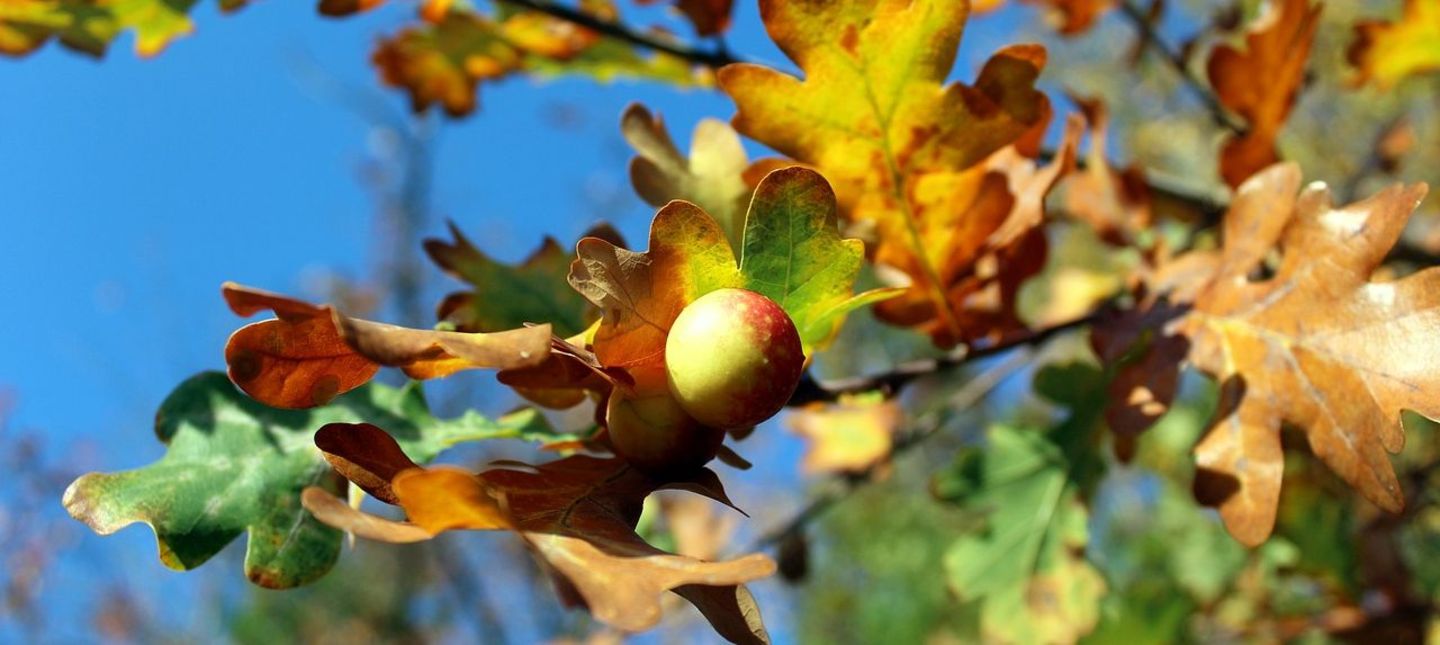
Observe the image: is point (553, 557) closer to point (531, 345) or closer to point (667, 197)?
point (531, 345)

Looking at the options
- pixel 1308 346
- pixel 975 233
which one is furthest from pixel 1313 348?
pixel 975 233

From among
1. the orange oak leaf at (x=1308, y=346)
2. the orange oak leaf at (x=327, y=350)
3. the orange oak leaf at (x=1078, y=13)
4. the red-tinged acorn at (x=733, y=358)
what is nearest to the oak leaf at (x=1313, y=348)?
the orange oak leaf at (x=1308, y=346)

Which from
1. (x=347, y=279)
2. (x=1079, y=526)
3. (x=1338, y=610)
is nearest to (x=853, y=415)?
(x=1079, y=526)

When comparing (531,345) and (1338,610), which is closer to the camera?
(531,345)

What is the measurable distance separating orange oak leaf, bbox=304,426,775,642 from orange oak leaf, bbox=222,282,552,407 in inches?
2.1

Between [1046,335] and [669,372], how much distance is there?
1.93 ft

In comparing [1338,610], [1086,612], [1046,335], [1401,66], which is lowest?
[1338,610]

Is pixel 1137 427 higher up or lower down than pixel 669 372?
lower down

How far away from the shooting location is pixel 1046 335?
3.45 ft

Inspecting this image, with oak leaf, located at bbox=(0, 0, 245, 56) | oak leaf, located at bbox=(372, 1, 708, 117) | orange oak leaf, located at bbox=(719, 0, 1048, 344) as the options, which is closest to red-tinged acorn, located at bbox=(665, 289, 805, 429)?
orange oak leaf, located at bbox=(719, 0, 1048, 344)

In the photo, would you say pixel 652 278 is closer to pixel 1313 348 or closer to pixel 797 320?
pixel 797 320

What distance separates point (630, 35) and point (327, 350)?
33.1 inches

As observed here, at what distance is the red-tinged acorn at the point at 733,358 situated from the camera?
1.81 ft

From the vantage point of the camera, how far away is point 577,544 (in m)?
0.53
